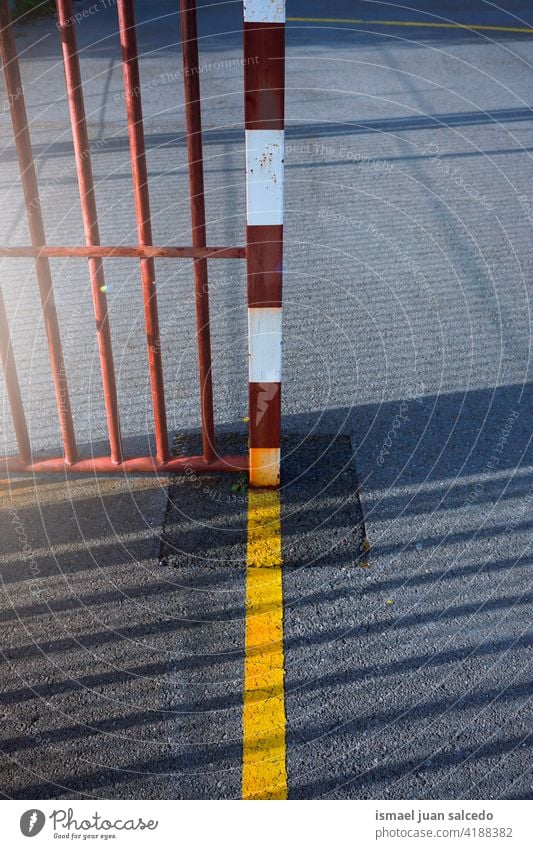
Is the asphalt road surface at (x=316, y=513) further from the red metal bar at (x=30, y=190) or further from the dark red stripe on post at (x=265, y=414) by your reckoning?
the red metal bar at (x=30, y=190)

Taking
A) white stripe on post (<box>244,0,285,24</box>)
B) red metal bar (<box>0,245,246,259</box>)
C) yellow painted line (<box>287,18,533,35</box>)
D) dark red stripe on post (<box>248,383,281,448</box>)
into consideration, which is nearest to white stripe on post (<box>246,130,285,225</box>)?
red metal bar (<box>0,245,246,259</box>)

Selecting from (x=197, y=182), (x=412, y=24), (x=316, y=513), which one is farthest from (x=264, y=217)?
(x=412, y=24)

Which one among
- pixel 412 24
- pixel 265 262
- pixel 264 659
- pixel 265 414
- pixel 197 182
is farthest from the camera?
pixel 412 24

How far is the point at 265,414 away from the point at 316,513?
486mm

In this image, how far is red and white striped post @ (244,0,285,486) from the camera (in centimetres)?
311

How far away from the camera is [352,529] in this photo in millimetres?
3797

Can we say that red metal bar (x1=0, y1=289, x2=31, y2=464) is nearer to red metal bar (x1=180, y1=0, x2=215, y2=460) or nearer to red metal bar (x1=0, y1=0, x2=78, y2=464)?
red metal bar (x1=0, y1=0, x2=78, y2=464)

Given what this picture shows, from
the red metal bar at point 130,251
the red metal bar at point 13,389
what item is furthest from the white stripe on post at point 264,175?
the red metal bar at point 13,389

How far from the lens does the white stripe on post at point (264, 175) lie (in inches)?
128

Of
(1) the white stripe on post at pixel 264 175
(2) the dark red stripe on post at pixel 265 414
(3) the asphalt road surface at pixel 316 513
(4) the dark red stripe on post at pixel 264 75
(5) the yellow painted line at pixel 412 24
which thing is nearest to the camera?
(3) the asphalt road surface at pixel 316 513

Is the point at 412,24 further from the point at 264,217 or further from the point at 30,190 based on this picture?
the point at 30,190

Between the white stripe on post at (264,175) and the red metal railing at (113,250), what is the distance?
0.58 ft

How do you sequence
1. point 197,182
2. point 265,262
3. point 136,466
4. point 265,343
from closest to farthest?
point 197,182, point 265,262, point 265,343, point 136,466

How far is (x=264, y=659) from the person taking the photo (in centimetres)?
322
